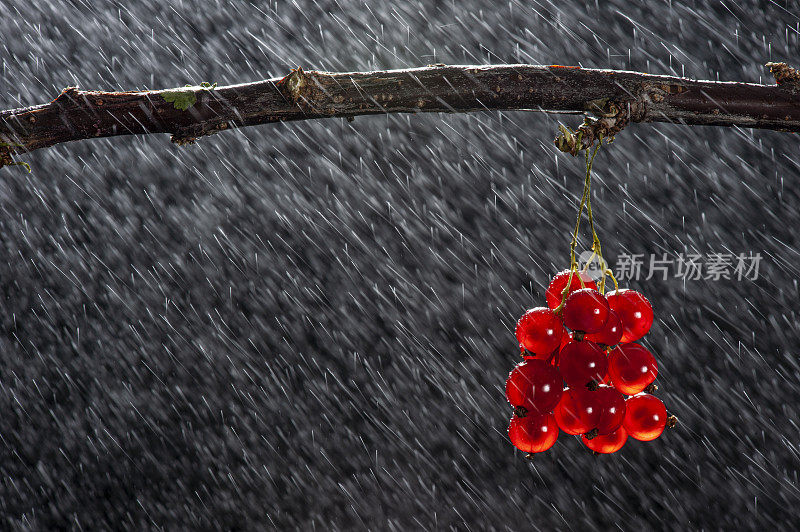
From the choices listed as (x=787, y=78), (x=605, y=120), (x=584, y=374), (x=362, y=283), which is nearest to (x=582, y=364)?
(x=584, y=374)

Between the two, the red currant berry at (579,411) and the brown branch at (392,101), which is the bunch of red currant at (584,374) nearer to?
the red currant berry at (579,411)

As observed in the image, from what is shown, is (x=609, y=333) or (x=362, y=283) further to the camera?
(x=362, y=283)

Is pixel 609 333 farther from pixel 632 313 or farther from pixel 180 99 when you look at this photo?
pixel 180 99

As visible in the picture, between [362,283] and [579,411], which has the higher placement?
[362,283]

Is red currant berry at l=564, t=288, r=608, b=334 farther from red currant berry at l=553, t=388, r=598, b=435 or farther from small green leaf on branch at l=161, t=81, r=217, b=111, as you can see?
small green leaf on branch at l=161, t=81, r=217, b=111

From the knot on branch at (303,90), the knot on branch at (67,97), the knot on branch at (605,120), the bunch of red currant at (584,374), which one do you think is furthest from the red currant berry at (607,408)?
the knot on branch at (67,97)

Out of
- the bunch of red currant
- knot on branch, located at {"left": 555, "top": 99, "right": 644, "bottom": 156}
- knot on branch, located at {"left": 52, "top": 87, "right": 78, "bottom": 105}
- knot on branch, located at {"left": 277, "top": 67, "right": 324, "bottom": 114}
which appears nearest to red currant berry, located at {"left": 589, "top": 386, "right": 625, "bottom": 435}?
the bunch of red currant
